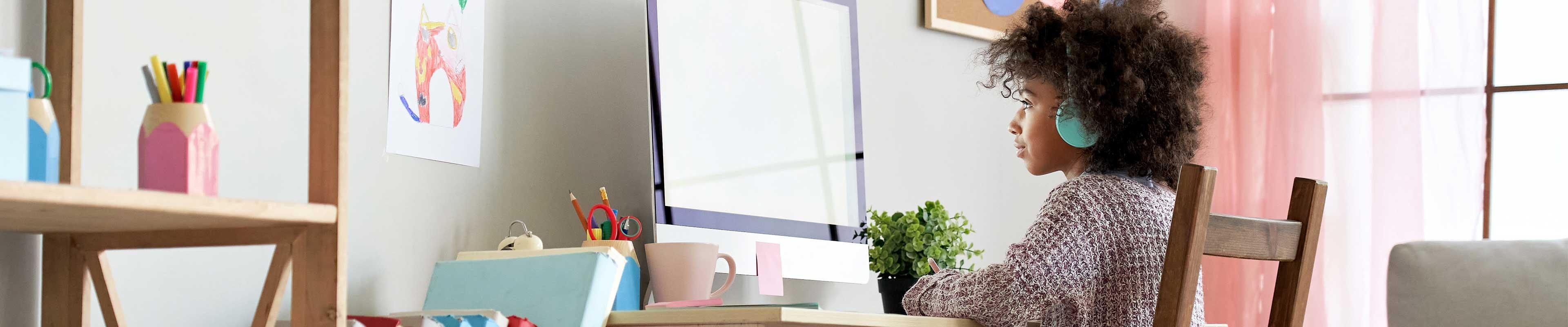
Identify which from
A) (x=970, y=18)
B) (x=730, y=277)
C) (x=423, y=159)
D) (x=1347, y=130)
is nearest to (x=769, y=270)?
(x=730, y=277)

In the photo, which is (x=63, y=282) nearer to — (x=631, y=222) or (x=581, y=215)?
(x=581, y=215)

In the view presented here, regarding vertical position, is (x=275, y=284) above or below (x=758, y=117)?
below

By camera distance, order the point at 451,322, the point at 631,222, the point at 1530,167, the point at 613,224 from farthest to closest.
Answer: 1. the point at 1530,167
2. the point at 631,222
3. the point at 613,224
4. the point at 451,322

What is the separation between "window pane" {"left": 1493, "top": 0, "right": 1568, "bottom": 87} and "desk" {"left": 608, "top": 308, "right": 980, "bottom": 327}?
Answer: 7.09 feet

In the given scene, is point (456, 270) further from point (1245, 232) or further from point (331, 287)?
point (1245, 232)

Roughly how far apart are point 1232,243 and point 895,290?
753 millimetres

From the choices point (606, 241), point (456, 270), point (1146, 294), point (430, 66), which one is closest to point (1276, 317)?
point (1146, 294)

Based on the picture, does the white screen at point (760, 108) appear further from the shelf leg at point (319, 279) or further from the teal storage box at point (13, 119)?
the teal storage box at point (13, 119)

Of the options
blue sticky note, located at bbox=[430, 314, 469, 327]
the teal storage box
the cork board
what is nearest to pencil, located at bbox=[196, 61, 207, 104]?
the teal storage box

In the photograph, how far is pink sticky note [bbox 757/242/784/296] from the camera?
1804 millimetres

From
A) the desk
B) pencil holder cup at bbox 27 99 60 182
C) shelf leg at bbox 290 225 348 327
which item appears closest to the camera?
pencil holder cup at bbox 27 99 60 182

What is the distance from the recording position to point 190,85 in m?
0.84

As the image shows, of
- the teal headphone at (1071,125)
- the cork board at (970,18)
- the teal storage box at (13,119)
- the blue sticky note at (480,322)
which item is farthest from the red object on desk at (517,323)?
the cork board at (970,18)

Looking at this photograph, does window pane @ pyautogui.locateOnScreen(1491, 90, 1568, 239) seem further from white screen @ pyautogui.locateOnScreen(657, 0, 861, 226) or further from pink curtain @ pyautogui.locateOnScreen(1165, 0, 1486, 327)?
white screen @ pyautogui.locateOnScreen(657, 0, 861, 226)
